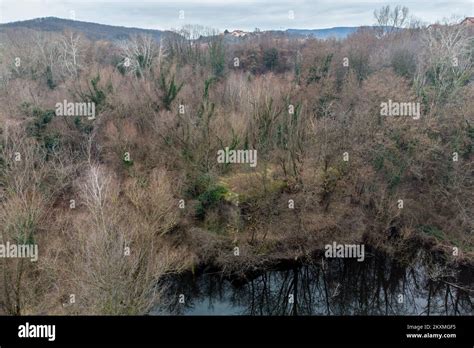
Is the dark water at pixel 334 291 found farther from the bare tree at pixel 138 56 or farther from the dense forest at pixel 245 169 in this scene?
the bare tree at pixel 138 56

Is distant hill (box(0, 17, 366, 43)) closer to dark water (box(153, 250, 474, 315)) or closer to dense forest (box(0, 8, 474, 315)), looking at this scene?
dense forest (box(0, 8, 474, 315))

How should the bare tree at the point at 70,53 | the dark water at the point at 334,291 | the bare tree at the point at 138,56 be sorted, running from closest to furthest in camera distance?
the dark water at the point at 334,291, the bare tree at the point at 138,56, the bare tree at the point at 70,53

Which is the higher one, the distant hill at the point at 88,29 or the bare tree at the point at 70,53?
the distant hill at the point at 88,29

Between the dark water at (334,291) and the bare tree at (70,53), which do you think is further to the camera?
the bare tree at (70,53)

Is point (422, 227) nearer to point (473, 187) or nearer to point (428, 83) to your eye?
point (473, 187)

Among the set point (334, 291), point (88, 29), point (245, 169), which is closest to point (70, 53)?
point (88, 29)

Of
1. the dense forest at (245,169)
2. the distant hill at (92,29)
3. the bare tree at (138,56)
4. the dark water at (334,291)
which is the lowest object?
the dark water at (334,291)

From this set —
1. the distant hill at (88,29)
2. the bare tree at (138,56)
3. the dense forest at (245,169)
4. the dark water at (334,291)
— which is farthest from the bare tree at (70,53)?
the dark water at (334,291)

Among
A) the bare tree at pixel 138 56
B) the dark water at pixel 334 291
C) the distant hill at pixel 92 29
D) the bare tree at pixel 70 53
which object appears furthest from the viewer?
the distant hill at pixel 92 29
